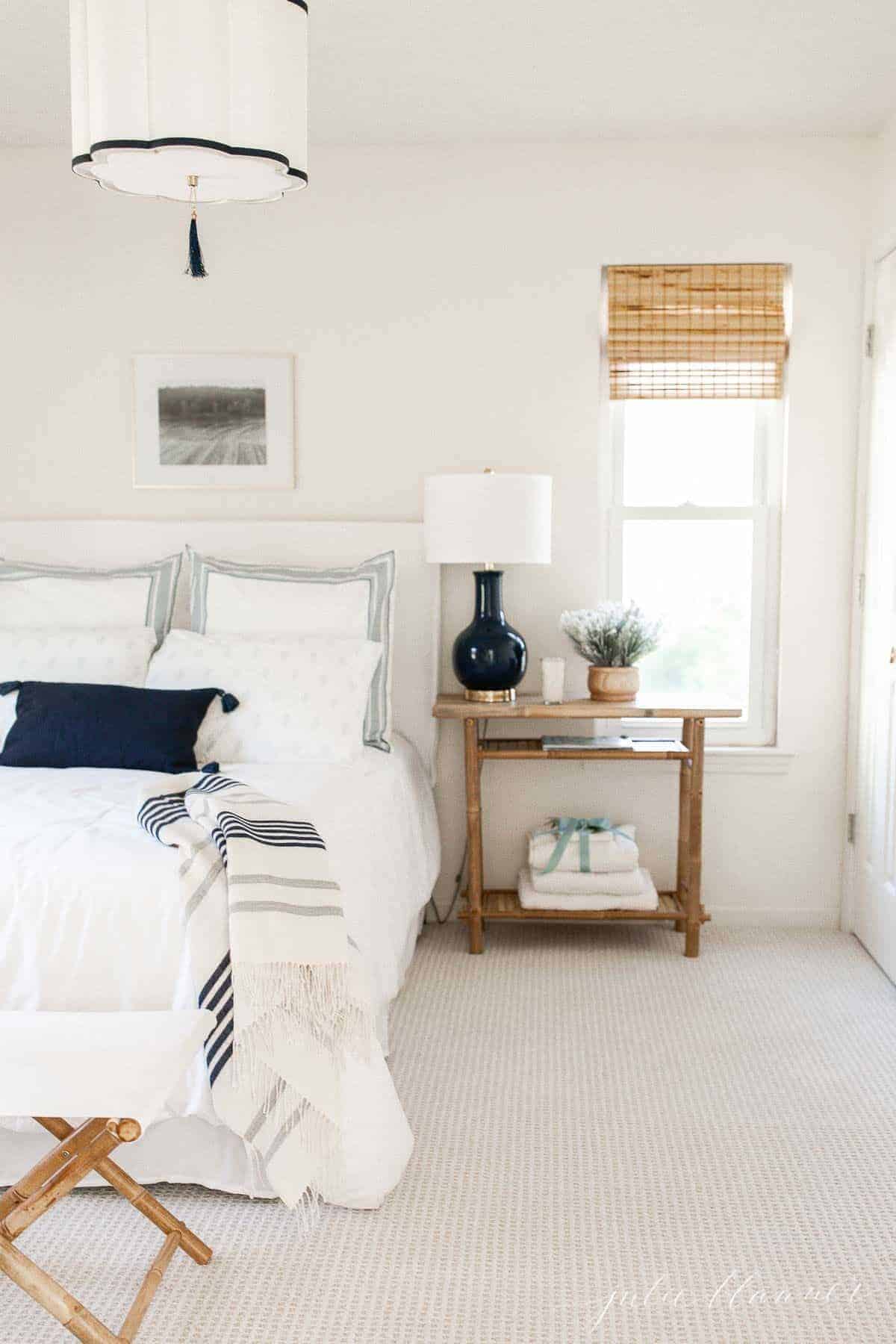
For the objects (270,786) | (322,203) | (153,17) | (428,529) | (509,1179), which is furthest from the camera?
(322,203)

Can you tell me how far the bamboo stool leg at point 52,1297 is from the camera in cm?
172

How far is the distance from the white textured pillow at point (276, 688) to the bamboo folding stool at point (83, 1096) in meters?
1.39

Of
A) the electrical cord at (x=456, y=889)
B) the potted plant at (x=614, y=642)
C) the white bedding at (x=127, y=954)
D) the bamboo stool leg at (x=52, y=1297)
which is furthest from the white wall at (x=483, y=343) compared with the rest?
Answer: the bamboo stool leg at (x=52, y=1297)

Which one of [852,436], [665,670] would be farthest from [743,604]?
[852,436]

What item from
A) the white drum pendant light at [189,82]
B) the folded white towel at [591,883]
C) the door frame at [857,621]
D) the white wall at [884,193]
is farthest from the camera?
the door frame at [857,621]

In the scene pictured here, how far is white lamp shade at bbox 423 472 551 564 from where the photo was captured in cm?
363

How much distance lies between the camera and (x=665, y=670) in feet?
13.6

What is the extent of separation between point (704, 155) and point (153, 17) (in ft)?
8.09

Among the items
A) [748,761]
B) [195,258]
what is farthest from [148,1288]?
[748,761]

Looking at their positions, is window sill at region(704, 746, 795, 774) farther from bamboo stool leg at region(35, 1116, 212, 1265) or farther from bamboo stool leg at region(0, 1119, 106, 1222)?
bamboo stool leg at region(0, 1119, 106, 1222)

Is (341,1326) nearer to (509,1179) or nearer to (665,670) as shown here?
(509,1179)

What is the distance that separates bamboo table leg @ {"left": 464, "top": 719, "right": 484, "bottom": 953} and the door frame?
4.29ft

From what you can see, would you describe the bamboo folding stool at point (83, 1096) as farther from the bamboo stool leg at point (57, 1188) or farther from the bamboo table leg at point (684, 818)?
the bamboo table leg at point (684, 818)
